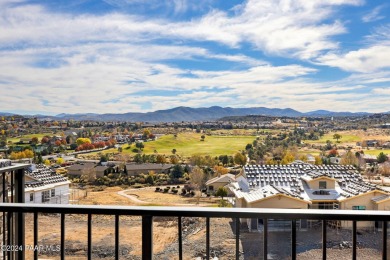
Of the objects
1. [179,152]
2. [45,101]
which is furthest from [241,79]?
[45,101]

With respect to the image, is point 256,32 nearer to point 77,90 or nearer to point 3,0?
point 3,0

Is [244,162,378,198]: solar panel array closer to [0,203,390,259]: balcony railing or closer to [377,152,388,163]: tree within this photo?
[377,152,388,163]: tree

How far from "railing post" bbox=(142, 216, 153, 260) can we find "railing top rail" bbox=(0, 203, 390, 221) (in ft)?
0.09

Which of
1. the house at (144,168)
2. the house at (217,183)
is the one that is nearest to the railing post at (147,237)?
the house at (217,183)

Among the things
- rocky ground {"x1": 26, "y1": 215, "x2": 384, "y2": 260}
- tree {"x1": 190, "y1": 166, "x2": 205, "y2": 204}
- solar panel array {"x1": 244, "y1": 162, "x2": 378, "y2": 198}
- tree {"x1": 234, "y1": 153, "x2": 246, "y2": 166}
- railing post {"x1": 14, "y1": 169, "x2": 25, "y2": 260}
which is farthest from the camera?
tree {"x1": 234, "y1": 153, "x2": 246, "y2": 166}

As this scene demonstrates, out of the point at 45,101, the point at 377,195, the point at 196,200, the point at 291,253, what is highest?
the point at 45,101

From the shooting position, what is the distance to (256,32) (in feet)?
45.5

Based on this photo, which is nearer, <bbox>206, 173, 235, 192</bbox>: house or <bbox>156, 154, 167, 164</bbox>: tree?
<bbox>206, 173, 235, 192</bbox>: house

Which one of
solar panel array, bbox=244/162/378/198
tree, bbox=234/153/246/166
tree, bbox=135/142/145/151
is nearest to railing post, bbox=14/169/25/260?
solar panel array, bbox=244/162/378/198

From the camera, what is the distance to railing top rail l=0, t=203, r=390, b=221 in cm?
99

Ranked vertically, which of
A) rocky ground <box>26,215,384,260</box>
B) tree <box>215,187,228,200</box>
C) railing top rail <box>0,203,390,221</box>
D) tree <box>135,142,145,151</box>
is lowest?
tree <box>215,187,228,200</box>

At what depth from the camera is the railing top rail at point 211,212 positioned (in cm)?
99

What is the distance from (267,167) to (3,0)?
367 inches

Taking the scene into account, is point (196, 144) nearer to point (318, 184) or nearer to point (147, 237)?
point (318, 184)
